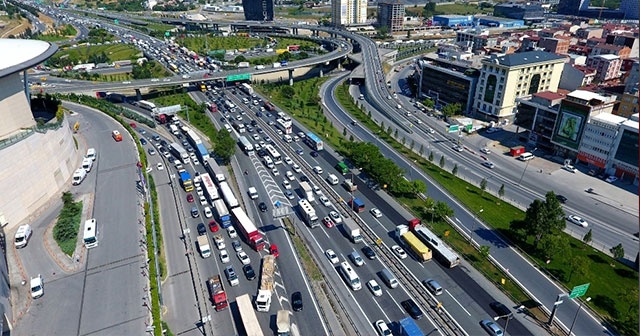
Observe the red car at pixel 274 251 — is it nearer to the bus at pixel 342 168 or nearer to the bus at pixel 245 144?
the bus at pixel 342 168

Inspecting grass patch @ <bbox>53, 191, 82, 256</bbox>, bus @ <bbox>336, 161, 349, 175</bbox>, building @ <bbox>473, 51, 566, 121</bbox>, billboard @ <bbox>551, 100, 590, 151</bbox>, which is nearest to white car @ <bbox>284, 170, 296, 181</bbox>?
bus @ <bbox>336, 161, 349, 175</bbox>

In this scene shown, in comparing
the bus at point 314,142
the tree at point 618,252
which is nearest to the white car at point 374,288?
the tree at point 618,252

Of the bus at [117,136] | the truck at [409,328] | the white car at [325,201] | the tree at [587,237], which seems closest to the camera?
the truck at [409,328]

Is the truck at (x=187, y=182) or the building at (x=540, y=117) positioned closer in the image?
the truck at (x=187, y=182)

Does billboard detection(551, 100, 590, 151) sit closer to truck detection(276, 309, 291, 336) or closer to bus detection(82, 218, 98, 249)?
truck detection(276, 309, 291, 336)

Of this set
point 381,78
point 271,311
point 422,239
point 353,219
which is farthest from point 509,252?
point 381,78

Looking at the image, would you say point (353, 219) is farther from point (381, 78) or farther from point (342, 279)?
point (381, 78)
